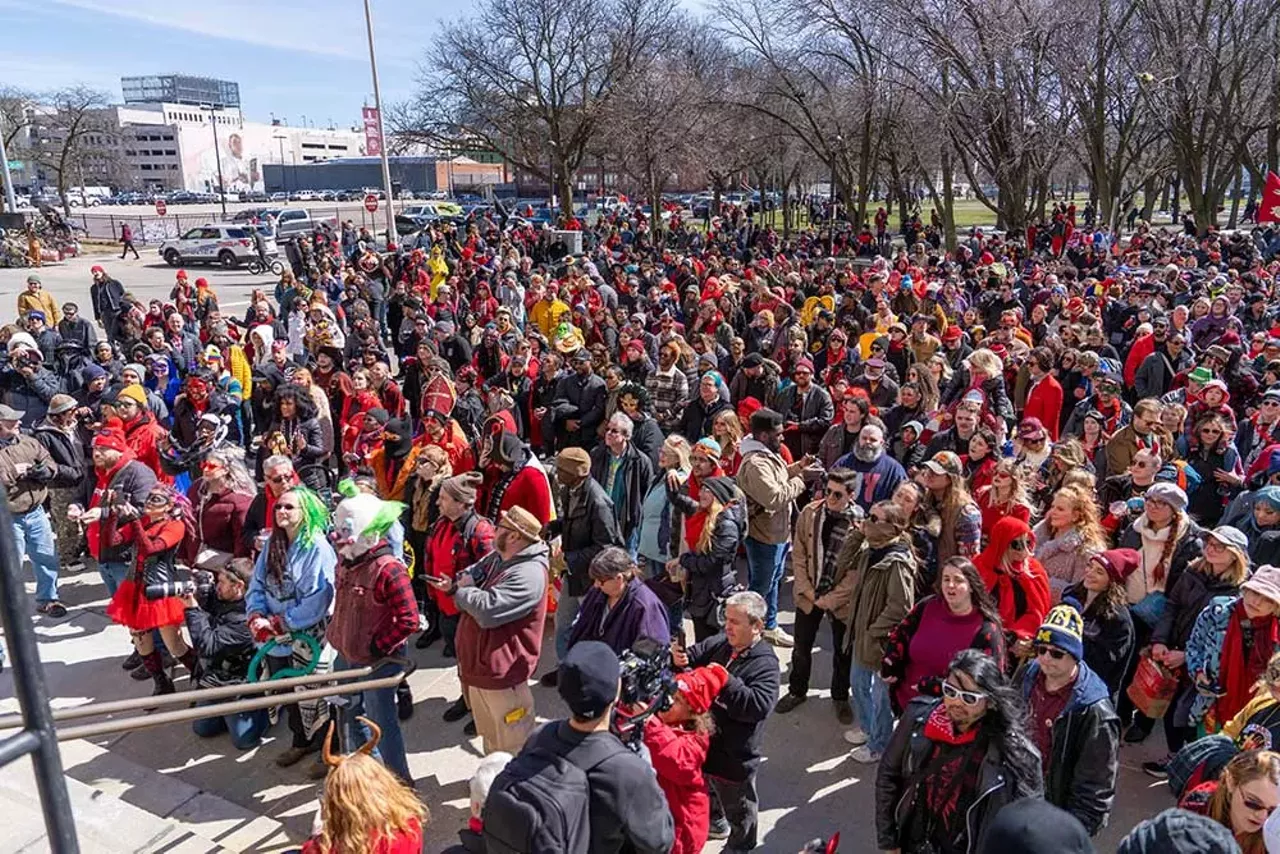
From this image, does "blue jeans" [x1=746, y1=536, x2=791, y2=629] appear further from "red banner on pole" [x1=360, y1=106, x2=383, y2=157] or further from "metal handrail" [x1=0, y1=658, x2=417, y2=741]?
"red banner on pole" [x1=360, y1=106, x2=383, y2=157]

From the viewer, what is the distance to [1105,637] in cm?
457

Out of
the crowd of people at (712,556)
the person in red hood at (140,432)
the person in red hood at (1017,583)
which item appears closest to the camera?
the crowd of people at (712,556)

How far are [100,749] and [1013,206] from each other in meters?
23.9

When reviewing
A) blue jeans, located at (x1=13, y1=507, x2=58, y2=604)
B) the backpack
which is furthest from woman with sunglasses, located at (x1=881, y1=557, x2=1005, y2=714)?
blue jeans, located at (x1=13, y1=507, x2=58, y2=604)

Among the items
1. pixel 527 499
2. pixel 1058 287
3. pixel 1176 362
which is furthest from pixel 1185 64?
pixel 527 499

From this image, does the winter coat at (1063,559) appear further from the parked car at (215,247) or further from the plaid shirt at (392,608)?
the parked car at (215,247)

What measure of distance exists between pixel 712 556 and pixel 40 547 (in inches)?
202

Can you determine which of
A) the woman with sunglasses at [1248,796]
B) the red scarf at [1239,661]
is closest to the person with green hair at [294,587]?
the woman with sunglasses at [1248,796]

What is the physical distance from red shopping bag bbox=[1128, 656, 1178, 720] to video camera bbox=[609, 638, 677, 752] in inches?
104

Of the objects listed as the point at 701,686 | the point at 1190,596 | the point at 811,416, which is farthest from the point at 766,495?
the point at 811,416

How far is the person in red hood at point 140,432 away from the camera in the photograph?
7297 mm

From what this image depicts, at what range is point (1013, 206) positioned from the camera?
78.3 feet

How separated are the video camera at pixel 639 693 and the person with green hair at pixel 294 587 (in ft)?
7.02

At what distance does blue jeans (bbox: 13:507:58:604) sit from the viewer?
668 centimetres
